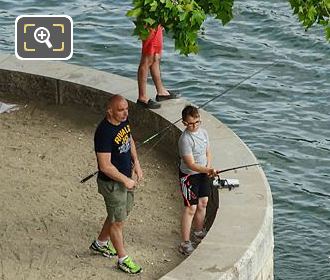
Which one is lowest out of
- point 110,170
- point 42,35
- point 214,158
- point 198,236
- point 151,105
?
point 198,236

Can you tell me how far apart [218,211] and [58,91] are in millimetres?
3961

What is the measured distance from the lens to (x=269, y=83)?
61.8 feet

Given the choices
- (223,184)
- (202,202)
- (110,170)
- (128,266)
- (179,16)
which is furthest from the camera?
(223,184)

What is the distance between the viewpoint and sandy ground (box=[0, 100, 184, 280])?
10.3m

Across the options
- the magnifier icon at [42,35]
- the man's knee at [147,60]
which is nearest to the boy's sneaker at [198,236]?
the man's knee at [147,60]

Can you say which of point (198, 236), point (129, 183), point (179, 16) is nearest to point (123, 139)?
point (129, 183)

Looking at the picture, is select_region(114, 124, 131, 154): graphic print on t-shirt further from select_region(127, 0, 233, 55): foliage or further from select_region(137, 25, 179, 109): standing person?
select_region(137, 25, 179, 109): standing person

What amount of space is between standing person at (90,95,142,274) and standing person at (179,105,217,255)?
61 cm

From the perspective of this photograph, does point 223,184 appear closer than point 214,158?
Yes

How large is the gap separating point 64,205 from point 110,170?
6.64 feet

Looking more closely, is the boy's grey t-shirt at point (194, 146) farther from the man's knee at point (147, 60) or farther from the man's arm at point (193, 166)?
the man's knee at point (147, 60)

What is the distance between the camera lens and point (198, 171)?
10.4m

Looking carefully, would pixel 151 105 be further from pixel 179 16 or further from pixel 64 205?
pixel 179 16

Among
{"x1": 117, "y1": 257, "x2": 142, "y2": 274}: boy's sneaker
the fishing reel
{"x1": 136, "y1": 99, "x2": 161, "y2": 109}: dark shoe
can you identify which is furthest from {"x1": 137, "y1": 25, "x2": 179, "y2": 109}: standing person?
{"x1": 117, "y1": 257, "x2": 142, "y2": 274}: boy's sneaker
